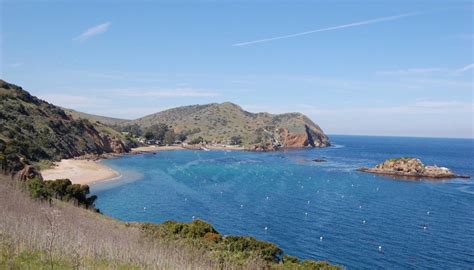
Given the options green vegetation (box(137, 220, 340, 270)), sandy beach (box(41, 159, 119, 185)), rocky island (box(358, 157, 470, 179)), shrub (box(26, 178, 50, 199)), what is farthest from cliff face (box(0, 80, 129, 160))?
rocky island (box(358, 157, 470, 179))

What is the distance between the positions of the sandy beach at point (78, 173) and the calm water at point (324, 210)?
4075 mm

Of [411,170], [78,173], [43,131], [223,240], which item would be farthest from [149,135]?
[223,240]

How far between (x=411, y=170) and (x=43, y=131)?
295ft

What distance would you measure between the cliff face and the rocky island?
248ft

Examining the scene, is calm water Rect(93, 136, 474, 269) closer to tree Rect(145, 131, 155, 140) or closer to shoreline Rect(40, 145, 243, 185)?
shoreline Rect(40, 145, 243, 185)

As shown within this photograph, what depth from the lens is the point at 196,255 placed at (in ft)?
52.6

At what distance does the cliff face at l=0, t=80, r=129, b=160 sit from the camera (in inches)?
3520

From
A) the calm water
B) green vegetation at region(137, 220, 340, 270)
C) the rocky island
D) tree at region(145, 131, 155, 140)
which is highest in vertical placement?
tree at region(145, 131, 155, 140)

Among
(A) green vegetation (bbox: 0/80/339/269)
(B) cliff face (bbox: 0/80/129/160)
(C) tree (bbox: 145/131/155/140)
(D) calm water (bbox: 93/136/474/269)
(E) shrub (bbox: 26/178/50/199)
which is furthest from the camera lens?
(C) tree (bbox: 145/131/155/140)

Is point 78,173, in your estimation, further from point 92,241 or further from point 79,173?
point 92,241

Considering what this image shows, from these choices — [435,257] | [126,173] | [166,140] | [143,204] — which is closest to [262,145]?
[166,140]

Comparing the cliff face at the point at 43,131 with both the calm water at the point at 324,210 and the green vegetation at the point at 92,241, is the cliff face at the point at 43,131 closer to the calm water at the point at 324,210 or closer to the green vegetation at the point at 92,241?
the calm water at the point at 324,210

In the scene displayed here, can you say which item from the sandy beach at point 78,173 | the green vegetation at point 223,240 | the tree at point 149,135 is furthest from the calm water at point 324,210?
the tree at point 149,135

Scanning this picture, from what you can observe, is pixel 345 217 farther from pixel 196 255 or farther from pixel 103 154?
pixel 103 154
